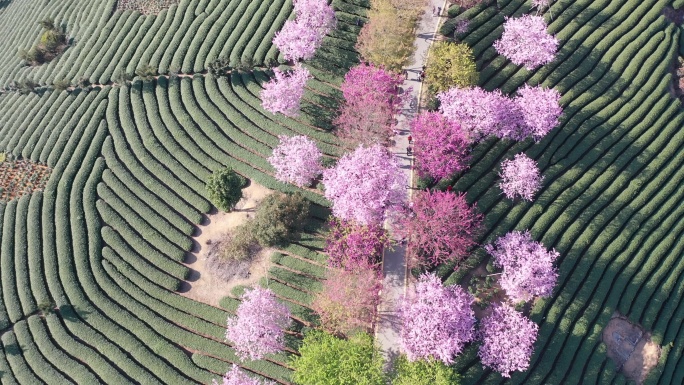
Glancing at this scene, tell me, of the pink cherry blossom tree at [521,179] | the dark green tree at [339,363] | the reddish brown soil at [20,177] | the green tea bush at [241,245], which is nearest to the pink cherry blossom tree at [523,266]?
the pink cherry blossom tree at [521,179]

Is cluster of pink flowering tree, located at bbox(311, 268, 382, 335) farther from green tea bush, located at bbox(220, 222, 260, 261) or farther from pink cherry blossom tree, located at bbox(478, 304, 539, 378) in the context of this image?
pink cherry blossom tree, located at bbox(478, 304, 539, 378)

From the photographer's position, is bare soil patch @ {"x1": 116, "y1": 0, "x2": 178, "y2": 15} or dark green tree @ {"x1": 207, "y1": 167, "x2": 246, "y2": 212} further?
bare soil patch @ {"x1": 116, "y1": 0, "x2": 178, "y2": 15}

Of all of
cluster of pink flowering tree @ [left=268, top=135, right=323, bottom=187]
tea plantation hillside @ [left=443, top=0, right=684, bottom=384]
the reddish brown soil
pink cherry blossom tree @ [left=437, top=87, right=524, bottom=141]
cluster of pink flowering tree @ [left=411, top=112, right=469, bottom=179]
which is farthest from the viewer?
the reddish brown soil

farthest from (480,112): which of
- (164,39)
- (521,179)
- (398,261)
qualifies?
(164,39)

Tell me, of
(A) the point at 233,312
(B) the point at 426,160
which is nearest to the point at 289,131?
(B) the point at 426,160

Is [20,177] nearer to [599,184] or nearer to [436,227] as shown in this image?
[436,227]

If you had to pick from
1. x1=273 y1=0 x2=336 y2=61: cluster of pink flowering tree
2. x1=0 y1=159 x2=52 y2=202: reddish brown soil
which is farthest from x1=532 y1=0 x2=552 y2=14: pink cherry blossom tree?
x1=0 y1=159 x2=52 y2=202: reddish brown soil
